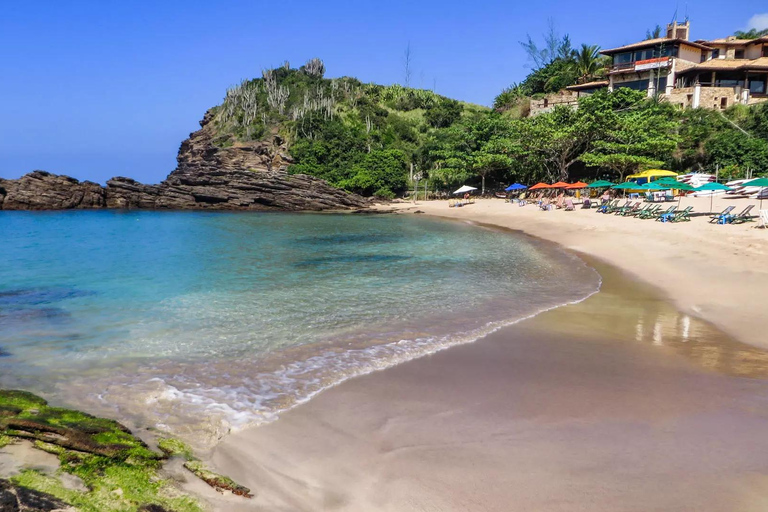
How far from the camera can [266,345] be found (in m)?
8.90

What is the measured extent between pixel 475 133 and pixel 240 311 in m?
41.6

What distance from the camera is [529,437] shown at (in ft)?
A: 17.8

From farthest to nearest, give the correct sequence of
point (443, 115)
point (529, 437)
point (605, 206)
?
point (443, 115), point (605, 206), point (529, 437)

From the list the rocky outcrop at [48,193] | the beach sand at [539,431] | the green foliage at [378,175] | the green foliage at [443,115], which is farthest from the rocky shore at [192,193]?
the beach sand at [539,431]

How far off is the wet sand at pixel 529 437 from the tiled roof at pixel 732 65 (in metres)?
49.3

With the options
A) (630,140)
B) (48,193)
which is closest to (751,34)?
(630,140)

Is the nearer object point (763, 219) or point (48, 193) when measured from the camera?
point (763, 219)

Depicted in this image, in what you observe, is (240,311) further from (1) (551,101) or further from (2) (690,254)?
(1) (551,101)

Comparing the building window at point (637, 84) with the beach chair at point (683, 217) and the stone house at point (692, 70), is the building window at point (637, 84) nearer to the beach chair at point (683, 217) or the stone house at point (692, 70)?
the stone house at point (692, 70)

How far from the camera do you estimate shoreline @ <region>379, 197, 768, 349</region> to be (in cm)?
1091

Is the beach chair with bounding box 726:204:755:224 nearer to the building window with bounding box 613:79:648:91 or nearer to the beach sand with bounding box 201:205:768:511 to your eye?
the beach sand with bounding box 201:205:768:511

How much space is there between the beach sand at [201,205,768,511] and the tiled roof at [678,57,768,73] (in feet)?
155

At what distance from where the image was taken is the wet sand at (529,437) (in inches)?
172

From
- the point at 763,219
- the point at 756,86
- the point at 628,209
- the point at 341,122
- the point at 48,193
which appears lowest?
the point at 763,219
